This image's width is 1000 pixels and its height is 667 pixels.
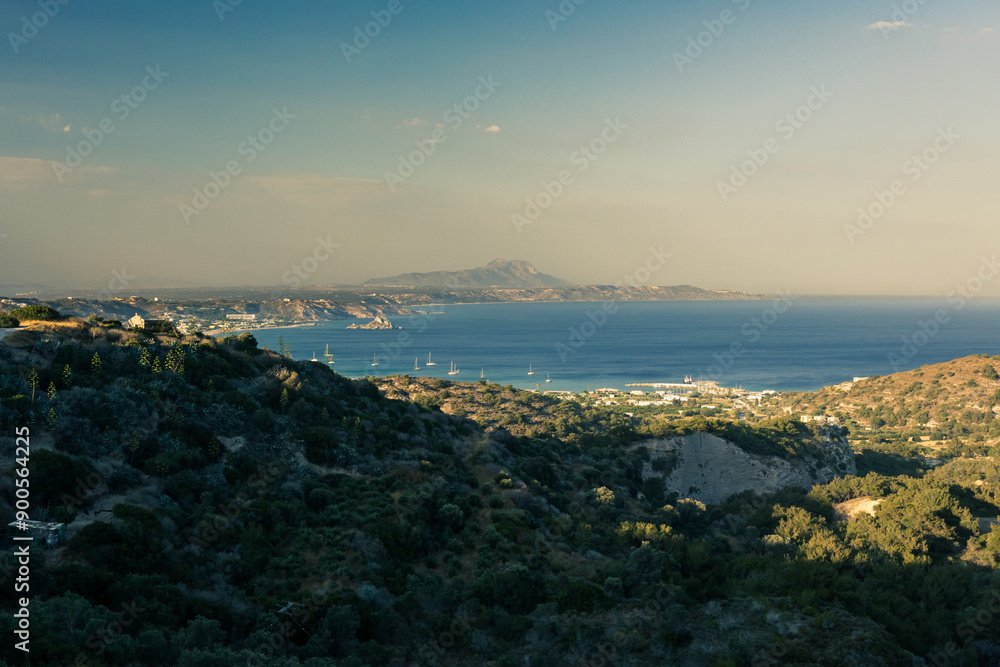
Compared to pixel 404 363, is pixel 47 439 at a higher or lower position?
higher

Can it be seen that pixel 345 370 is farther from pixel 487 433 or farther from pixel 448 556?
pixel 448 556

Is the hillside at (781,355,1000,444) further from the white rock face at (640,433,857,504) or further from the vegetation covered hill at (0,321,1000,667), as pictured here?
the vegetation covered hill at (0,321,1000,667)

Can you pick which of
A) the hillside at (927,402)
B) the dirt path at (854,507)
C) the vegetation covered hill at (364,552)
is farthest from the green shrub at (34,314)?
the hillside at (927,402)

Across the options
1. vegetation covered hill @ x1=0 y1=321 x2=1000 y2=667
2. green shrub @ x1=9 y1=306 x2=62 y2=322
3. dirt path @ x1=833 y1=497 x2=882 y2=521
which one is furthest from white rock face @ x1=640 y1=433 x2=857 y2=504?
green shrub @ x1=9 y1=306 x2=62 y2=322

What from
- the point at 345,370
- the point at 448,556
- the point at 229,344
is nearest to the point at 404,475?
the point at 448,556

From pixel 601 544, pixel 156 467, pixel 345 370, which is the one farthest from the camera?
pixel 345 370

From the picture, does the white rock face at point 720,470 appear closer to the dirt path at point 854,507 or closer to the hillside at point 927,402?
the dirt path at point 854,507

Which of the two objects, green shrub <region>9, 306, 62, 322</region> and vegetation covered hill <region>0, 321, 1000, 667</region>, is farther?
green shrub <region>9, 306, 62, 322</region>

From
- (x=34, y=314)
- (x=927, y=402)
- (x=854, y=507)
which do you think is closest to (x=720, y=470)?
(x=854, y=507)
